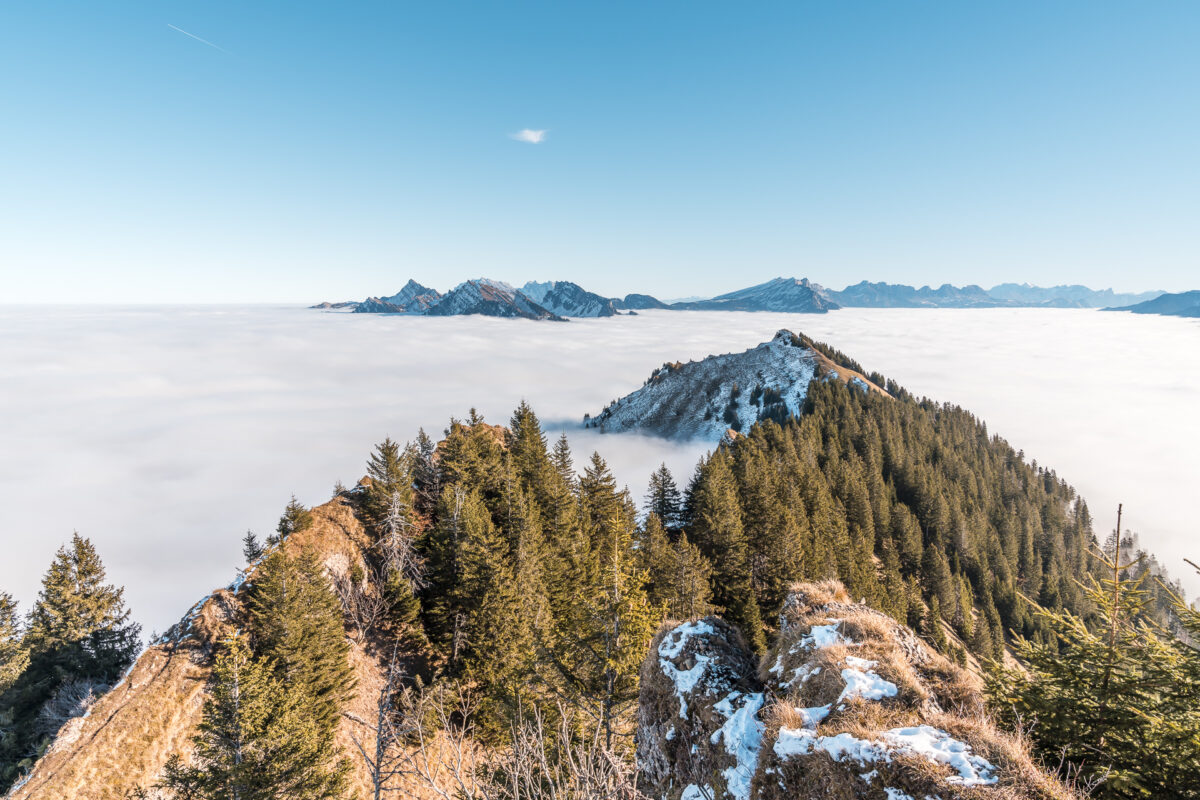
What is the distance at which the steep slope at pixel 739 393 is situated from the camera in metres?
153

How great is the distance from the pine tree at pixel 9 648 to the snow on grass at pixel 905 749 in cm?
5123

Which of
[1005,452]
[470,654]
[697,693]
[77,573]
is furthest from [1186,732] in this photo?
[1005,452]

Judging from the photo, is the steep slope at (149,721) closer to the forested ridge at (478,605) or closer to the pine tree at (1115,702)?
the forested ridge at (478,605)

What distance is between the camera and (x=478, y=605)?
93.1 feet

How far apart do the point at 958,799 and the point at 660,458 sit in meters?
150

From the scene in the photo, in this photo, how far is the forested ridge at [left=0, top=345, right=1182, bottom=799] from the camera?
1761cm

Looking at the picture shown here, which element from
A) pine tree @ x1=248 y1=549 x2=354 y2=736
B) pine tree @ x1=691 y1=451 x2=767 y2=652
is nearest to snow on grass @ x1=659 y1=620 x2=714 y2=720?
pine tree @ x1=248 y1=549 x2=354 y2=736

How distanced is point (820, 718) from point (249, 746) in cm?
1870

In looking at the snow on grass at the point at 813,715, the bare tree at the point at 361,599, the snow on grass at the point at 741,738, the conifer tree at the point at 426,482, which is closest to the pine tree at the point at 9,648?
the bare tree at the point at 361,599

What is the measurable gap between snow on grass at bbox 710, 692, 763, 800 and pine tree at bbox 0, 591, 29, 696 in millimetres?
49061

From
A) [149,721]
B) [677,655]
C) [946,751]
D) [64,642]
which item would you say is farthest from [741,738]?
[64,642]

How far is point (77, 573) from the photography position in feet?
122

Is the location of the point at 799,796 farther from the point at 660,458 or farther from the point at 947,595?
the point at 660,458

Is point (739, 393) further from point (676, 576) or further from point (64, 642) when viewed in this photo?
point (64, 642)
